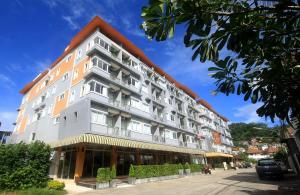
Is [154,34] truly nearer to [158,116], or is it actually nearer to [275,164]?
[275,164]

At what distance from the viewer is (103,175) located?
1652 centimetres

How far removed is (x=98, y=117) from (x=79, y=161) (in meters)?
4.74

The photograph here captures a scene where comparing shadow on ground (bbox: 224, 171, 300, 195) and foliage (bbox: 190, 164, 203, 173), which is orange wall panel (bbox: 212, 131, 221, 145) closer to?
foliage (bbox: 190, 164, 203, 173)

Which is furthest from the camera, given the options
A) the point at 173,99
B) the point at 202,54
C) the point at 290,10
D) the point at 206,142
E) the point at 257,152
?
the point at 257,152

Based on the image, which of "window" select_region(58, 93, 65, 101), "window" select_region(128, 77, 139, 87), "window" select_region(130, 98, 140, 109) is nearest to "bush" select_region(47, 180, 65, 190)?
"window" select_region(58, 93, 65, 101)

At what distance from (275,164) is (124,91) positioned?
61.6ft

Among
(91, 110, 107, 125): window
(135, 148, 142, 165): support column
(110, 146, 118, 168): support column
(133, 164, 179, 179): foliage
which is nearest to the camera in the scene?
(133, 164, 179, 179): foliage

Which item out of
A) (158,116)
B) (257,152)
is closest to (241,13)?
(158,116)

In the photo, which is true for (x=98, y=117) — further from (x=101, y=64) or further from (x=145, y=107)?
(x=145, y=107)

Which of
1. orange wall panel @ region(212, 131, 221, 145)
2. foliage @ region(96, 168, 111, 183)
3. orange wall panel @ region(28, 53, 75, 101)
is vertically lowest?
foliage @ region(96, 168, 111, 183)

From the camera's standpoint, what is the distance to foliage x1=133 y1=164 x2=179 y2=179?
2047 cm

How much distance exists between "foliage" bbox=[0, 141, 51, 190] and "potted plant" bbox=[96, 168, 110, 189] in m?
3.92

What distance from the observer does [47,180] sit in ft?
50.6

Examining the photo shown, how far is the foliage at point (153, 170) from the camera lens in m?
20.5
